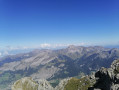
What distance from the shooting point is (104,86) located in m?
62.0

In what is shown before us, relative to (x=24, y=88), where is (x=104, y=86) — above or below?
above

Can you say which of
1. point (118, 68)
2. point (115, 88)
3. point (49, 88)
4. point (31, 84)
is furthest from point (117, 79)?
point (31, 84)

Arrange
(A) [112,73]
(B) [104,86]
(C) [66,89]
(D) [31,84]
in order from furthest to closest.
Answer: (D) [31,84], (C) [66,89], (B) [104,86], (A) [112,73]

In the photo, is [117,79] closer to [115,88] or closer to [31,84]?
[115,88]

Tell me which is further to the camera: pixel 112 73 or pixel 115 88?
pixel 112 73

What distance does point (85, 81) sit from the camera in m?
95.2

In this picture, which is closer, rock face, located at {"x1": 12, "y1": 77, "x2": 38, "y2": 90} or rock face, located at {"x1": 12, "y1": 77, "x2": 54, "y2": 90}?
rock face, located at {"x1": 12, "y1": 77, "x2": 38, "y2": 90}

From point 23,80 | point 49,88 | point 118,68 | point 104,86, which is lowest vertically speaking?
point 49,88

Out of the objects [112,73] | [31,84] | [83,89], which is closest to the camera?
[112,73]

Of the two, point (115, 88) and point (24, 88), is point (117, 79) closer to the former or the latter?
point (115, 88)

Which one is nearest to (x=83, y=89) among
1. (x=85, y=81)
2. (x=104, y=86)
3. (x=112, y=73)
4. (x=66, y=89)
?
(x=85, y=81)

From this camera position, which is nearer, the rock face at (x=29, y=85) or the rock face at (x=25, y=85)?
the rock face at (x=25, y=85)

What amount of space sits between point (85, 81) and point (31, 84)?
5136cm

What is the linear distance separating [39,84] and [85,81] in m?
44.4
